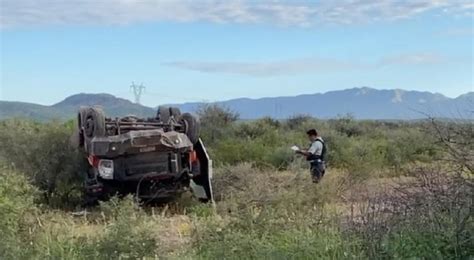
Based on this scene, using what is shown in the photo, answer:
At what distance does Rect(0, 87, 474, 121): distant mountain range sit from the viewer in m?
9.64

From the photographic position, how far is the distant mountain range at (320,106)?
9.64m

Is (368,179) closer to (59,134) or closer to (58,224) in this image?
(59,134)

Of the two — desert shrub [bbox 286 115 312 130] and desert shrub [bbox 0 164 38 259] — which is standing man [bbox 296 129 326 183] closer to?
desert shrub [bbox 0 164 38 259]

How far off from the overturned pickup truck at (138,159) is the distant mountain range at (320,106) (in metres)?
2.29

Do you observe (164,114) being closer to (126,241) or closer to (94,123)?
(94,123)

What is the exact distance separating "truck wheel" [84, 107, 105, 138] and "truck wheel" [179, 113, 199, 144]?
1.76 meters

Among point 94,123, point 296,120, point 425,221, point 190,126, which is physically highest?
point 94,123

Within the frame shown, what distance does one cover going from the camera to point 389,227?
732 cm

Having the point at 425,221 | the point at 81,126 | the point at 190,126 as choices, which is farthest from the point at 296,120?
the point at 425,221

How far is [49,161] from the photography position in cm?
1589

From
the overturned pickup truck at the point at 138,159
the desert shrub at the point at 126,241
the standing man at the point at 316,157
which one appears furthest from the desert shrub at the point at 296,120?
the desert shrub at the point at 126,241

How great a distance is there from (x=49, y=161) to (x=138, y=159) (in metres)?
2.88

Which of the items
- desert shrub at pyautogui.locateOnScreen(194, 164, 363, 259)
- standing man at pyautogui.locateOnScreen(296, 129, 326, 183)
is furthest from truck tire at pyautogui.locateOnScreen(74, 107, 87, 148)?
desert shrub at pyautogui.locateOnScreen(194, 164, 363, 259)

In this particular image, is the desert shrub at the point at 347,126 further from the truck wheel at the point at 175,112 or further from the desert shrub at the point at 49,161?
the desert shrub at the point at 49,161
